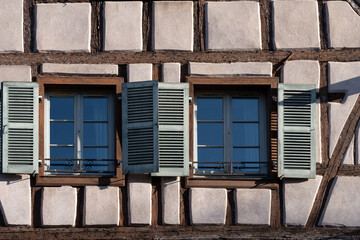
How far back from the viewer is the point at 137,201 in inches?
485

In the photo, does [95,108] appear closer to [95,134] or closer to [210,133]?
[95,134]

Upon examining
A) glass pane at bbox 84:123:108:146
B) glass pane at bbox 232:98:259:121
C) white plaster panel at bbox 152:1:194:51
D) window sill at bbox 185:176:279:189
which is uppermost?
white plaster panel at bbox 152:1:194:51

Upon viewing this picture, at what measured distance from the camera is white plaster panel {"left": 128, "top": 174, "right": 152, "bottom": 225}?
484 inches

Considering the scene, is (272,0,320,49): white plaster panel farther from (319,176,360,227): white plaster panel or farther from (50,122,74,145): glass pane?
(50,122,74,145): glass pane

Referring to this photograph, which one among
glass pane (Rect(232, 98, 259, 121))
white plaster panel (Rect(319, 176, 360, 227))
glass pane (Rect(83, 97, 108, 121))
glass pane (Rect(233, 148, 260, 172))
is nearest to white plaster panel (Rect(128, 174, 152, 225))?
glass pane (Rect(83, 97, 108, 121))

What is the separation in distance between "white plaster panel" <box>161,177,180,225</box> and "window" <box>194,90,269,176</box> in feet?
1.30

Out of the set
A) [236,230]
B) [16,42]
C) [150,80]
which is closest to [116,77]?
[150,80]

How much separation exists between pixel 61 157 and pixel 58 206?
24.6 inches

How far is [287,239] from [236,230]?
0.55m

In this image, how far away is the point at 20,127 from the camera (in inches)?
488

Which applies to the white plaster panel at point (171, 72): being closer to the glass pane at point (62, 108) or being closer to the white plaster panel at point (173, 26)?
the white plaster panel at point (173, 26)

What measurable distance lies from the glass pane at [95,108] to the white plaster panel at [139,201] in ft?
2.86

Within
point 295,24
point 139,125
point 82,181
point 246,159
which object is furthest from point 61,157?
point 295,24

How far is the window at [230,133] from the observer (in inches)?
498
